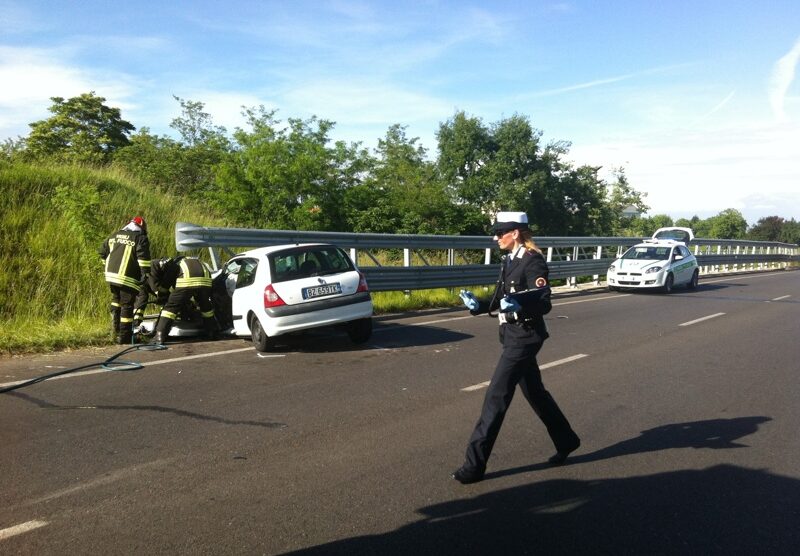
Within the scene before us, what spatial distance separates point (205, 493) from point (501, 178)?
37.9 metres

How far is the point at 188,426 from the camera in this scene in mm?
5590

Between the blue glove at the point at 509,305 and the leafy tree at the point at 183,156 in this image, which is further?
the leafy tree at the point at 183,156

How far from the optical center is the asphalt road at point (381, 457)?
3668 millimetres

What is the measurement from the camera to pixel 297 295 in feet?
28.7

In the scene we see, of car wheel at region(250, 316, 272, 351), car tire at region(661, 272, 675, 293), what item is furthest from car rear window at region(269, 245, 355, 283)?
car tire at region(661, 272, 675, 293)

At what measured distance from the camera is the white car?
28.5 ft

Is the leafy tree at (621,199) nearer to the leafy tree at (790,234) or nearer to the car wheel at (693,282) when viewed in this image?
the car wheel at (693,282)

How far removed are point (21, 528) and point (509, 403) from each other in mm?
3013

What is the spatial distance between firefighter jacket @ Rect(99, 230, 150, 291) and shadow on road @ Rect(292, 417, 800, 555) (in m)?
6.73

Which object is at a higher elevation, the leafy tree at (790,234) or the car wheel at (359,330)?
the leafy tree at (790,234)

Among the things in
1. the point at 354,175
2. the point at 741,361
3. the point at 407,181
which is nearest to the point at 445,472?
the point at 741,361

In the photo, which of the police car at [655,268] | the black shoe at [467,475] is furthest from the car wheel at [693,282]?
the black shoe at [467,475]

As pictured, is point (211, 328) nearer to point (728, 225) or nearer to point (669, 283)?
point (669, 283)

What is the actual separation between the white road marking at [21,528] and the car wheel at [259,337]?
201 inches
